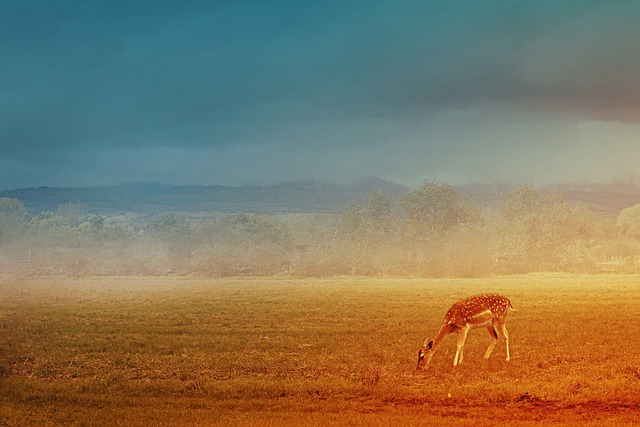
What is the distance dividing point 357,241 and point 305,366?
69.8 metres

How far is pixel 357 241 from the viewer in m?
93.9

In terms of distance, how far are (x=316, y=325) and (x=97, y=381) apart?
15.1 m

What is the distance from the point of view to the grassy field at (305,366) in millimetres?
18188

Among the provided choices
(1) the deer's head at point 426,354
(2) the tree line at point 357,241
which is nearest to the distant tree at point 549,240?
(2) the tree line at point 357,241

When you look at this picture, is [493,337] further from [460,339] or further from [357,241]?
[357,241]

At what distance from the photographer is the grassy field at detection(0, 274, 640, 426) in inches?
716

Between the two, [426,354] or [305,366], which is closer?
[426,354]

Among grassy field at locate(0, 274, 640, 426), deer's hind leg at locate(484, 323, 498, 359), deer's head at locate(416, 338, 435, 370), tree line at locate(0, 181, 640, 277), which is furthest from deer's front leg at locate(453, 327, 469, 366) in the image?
tree line at locate(0, 181, 640, 277)

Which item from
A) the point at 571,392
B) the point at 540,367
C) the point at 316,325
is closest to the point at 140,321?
the point at 316,325

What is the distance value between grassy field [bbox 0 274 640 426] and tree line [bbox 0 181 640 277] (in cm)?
3032

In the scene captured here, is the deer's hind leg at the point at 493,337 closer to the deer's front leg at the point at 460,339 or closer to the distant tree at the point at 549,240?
the deer's front leg at the point at 460,339

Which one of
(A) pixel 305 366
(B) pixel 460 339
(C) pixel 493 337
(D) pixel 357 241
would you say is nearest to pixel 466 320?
(B) pixel 460 339

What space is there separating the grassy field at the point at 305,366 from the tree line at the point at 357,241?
99.5ft

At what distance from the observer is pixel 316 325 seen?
35.8 meters
